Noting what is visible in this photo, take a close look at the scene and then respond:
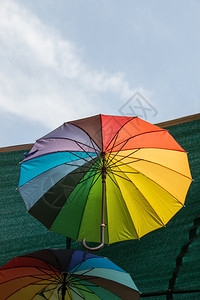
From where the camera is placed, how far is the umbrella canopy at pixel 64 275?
2.59m

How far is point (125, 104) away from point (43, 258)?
1.25 meters

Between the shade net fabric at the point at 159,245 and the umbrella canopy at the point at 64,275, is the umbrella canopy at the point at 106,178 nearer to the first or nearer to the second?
the umbrella canopy at the point at 64,275

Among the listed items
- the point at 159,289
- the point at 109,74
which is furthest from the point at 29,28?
the point at 159,289

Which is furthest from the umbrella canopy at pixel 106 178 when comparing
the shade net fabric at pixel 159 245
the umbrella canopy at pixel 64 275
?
the shade net fabric at pixel 159 245

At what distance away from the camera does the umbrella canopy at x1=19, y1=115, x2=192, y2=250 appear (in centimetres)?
297

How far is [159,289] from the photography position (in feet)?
11.5

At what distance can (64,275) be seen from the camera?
266 centimetres

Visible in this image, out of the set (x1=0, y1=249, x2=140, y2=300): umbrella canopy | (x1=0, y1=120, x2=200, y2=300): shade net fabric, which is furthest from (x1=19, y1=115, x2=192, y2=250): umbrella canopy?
(x1=0, y1=120, x2=200, y2=300): shade net fabric

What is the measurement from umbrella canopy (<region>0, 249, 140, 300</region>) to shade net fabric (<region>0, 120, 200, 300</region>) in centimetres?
93

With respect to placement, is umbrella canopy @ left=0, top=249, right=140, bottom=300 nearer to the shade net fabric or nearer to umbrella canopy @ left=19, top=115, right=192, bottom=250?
umbrella canopy @ left=19, top=115, right=192, bottom=250

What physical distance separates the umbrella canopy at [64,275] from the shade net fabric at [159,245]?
3.04 feet

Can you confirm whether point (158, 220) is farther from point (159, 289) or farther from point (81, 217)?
point (159, 289)

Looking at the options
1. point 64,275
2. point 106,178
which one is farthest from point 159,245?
point 64,275

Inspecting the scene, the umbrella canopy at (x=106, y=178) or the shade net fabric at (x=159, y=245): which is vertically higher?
the umbrella canopy at (x=106, y=178)
